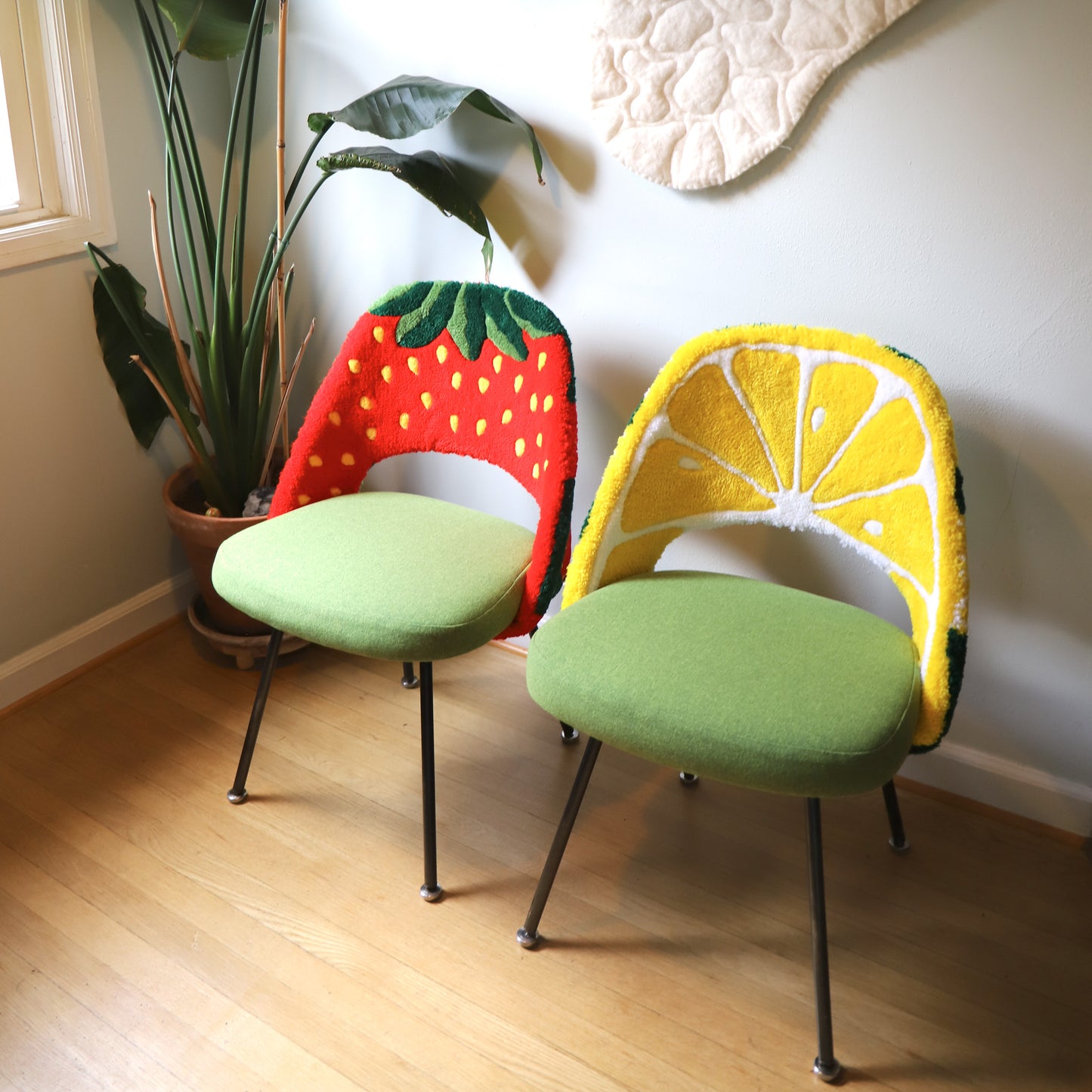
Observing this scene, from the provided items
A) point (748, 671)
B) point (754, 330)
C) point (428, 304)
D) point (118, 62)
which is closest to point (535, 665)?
point (748, 671)

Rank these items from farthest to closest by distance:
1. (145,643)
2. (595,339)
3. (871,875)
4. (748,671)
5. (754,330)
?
(145,643), (595,339), (871,875), (754,330), (748,671)

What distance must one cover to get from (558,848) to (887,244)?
1046 mm

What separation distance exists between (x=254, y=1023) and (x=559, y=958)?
1.45 feet

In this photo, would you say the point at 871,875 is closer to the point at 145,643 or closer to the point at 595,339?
the point at 595,339

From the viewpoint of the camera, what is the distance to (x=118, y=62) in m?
1.97

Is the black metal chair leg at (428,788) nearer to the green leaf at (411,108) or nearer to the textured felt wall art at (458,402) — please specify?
the textured felt wall art at (458,402)

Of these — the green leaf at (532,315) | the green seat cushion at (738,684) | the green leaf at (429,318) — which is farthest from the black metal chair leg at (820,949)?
the green leaf at (429,318)

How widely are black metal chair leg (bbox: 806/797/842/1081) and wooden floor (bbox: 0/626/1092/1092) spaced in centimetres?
5

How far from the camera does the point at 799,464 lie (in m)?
1.58

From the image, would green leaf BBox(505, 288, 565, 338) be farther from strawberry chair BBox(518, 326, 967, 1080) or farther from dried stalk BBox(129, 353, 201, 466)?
dried stalk BBox(129, 353, 201, 466)

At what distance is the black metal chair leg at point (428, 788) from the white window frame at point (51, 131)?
1092mm

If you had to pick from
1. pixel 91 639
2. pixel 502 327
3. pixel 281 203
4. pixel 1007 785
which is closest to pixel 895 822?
pixel 1007 785

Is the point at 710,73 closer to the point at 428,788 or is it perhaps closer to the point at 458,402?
the point at 458,402

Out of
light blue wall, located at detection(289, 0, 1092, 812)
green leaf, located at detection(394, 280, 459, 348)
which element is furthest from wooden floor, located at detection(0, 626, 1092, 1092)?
green leaf, located at detection(394, 280, 459, 348)
